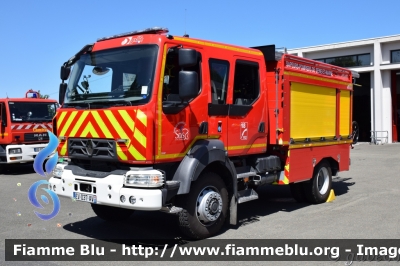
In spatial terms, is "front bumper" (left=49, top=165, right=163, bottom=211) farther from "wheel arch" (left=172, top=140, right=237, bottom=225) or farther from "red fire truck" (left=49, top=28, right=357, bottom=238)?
"wheel arch" (left=172, top=140, right=237, bottom=225)

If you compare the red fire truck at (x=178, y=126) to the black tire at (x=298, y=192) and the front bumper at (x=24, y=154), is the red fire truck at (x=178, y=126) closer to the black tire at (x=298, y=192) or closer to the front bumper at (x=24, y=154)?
the black tire at (x=298, y=192)

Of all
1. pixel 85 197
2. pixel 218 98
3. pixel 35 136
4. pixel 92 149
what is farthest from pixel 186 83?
pixel 35 136

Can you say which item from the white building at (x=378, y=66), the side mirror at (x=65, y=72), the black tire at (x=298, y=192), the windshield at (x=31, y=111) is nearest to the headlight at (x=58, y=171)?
the side mirror at (x=65, y=72)

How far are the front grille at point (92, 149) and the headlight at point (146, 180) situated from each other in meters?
0.40

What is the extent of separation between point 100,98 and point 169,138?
3.85 feet

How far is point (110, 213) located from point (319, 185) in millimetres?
4457

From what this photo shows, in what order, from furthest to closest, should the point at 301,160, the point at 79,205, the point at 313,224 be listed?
the point at 79,205, the point at 301,160, the point at 313,224

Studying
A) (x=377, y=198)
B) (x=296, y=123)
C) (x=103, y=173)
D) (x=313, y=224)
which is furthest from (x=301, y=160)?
(x=103, y=173)

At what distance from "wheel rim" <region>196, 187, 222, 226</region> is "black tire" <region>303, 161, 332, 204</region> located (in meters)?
3.00

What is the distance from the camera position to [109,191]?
564cm

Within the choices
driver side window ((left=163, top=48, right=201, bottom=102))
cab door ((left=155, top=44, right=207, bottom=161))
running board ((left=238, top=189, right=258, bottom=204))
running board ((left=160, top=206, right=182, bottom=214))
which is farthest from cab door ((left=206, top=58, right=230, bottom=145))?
running board ((left=160, top=206, right=182, bottom=214))

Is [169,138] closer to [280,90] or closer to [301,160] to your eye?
[280,90]

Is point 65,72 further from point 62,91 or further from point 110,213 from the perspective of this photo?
point 110,213

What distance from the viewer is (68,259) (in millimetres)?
5523
